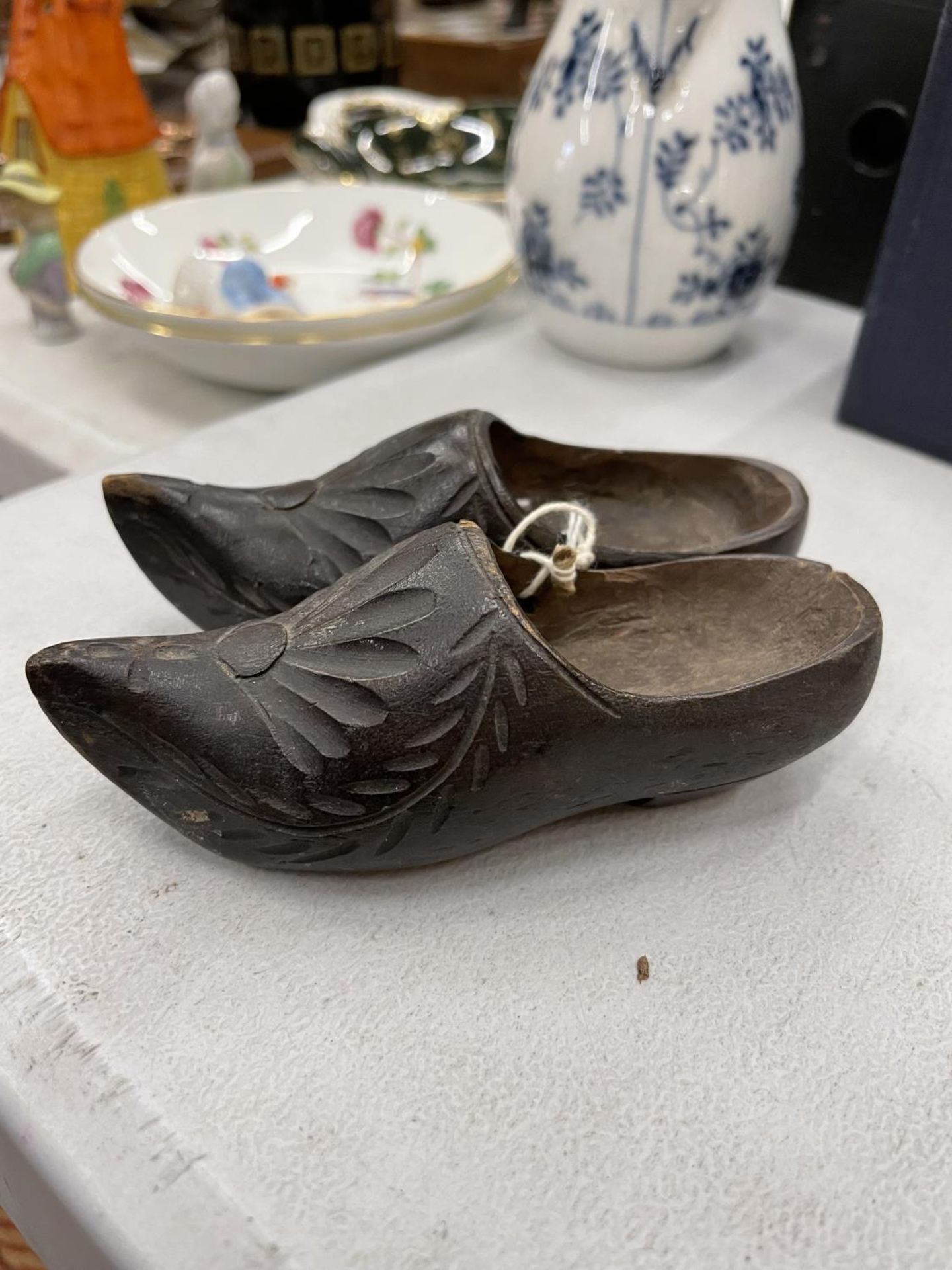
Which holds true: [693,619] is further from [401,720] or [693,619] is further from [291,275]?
[291,275]

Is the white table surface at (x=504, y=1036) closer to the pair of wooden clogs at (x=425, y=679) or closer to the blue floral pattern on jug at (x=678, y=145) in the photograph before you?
the pair of wooden clogs at (x=425, y=679)

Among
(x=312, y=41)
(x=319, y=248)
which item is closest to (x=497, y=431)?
(x=319, y=248)

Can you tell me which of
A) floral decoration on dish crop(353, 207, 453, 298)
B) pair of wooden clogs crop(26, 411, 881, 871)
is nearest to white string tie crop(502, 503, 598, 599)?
pair of wooden clogs crop(26, 411, 881, 871)

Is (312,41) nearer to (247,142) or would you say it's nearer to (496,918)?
(247,142)

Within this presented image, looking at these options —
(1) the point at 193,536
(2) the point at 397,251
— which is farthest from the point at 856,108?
(1) the point at 193,536

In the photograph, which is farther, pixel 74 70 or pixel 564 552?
pixel 74 70

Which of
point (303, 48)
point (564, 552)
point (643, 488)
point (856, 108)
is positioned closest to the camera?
point (564, 552)

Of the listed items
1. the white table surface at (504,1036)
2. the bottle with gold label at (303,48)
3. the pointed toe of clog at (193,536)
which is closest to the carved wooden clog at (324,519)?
the pointed toe of clog at (193,536)

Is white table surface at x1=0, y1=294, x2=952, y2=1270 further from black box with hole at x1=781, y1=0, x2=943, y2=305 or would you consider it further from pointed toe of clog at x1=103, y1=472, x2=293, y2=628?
black box with hole at x1=781, y1=0, x2=943, y2=305
